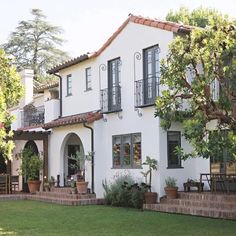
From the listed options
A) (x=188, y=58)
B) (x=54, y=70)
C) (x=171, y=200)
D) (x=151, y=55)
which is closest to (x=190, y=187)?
(x=171, y=200)

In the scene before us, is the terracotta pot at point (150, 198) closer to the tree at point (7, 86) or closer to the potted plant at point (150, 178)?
the potted plant at point (150, 178)

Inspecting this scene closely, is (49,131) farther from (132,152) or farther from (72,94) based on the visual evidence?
(132,152)

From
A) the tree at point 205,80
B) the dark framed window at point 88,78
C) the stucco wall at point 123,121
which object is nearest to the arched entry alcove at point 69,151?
the stucco wall at point 123,121

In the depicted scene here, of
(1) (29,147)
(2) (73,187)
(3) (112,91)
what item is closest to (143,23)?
(3) (112,91)

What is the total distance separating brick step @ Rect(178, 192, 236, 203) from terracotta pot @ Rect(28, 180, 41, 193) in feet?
30.6

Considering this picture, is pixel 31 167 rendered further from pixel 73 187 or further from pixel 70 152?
pixel 73 187

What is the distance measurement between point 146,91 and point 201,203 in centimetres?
511

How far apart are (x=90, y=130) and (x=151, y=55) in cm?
467

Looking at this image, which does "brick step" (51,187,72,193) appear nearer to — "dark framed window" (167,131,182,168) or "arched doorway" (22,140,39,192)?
"arched doorway" (22,140,39,192)

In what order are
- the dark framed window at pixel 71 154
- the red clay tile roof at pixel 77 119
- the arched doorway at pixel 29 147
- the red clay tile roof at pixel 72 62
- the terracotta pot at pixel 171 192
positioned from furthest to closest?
the arched doorway at pixel 29 147, the dark framed window at pixel 71 154, the red clay tile roof at pixel 72 62, the red clay tile roof at pixel 77 119, the terracotta pot at pixel 171 192

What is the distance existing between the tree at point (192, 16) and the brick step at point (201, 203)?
2377cm

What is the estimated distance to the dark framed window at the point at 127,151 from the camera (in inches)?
785

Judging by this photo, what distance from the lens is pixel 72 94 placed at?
81.6 feet

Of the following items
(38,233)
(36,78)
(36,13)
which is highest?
(36,13)
